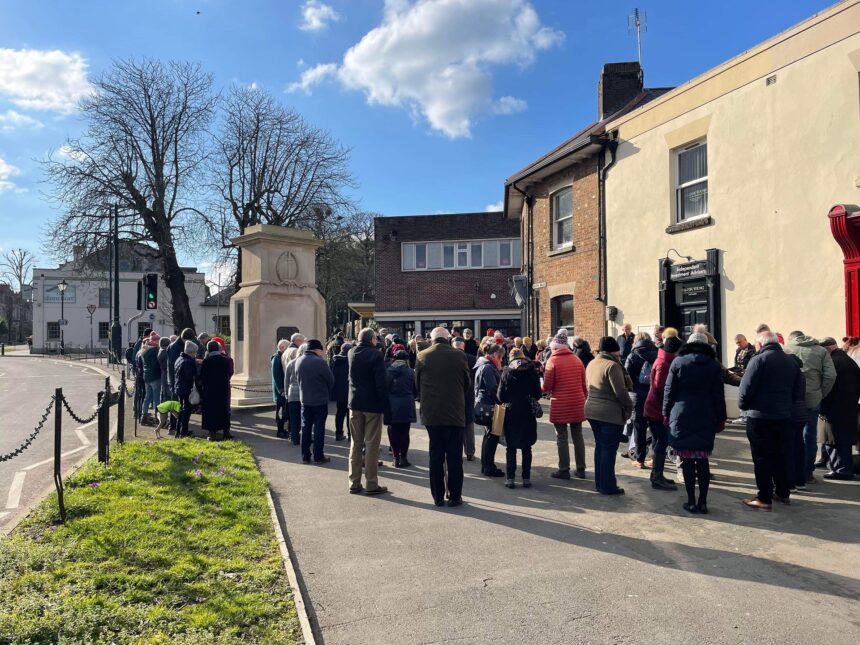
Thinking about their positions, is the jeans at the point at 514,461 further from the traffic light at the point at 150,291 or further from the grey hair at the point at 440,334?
the traffic light at the point at 150,291

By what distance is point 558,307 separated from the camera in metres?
16.1

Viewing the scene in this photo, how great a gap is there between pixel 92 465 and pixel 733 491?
24.8 ft

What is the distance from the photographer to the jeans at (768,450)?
20.2ft

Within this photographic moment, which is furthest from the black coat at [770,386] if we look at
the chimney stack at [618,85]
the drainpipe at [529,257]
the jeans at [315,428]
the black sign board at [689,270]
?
the chimney stack at [618,85]

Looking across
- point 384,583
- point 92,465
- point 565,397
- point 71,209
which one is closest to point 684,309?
point 565,397

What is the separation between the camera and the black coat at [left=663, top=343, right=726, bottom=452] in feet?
19.8

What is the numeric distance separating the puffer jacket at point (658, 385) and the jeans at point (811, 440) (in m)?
1.88


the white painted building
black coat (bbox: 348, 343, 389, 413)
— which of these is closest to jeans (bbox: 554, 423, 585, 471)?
black coat (bbox: 348, 343, 389, 413)

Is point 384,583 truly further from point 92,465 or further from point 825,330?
point 825,330

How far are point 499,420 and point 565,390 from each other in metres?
0.98

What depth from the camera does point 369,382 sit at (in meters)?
6.93

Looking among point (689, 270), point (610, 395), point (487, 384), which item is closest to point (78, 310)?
point (689, 270)

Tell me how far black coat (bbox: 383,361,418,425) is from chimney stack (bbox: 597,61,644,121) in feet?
40.7

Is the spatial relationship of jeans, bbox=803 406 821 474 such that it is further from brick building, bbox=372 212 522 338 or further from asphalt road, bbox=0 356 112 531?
brick building, bbox=372 212 522 338
